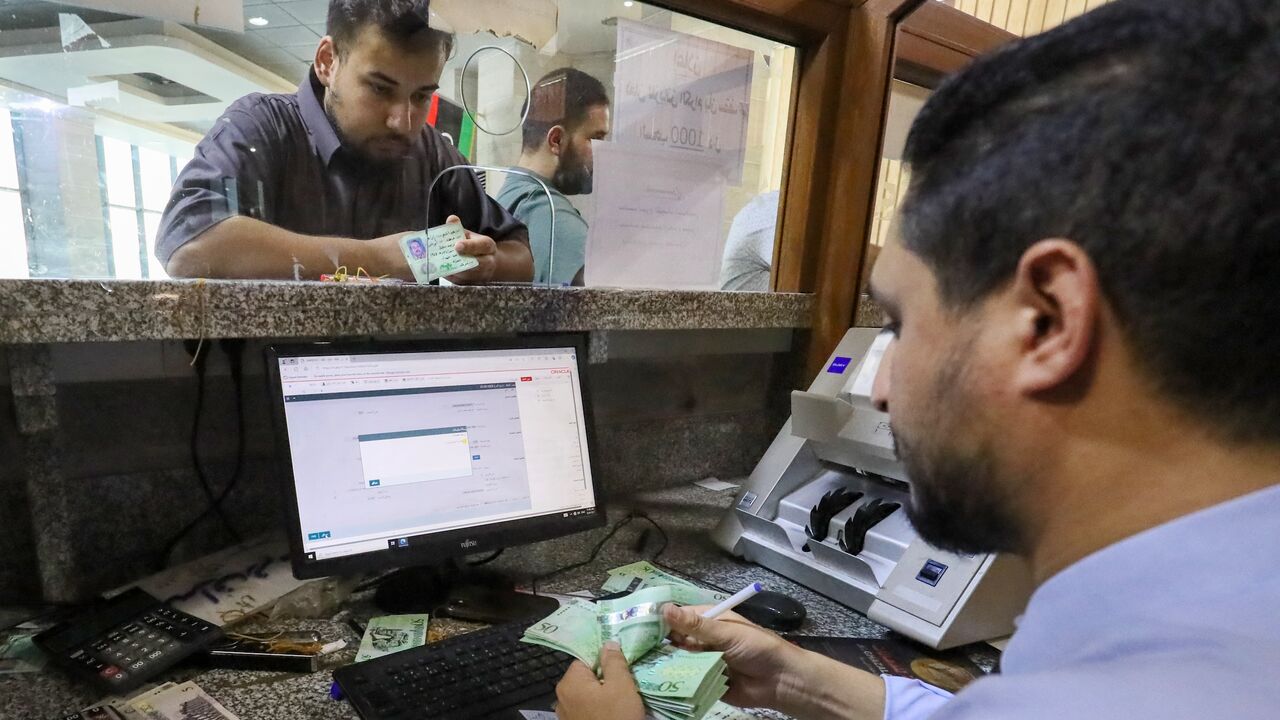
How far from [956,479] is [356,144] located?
911mm

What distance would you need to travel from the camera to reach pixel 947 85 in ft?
1.50

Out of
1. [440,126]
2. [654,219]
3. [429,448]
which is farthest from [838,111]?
[429,448]

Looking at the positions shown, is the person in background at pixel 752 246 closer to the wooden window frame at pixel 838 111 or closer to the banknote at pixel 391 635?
the wooden window frame at pixel 838 111

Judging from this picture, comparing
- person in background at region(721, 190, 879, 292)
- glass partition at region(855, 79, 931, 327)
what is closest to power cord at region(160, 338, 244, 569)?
person in background at region(721, 190, 879, 292)

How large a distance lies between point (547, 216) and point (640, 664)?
2.48 ft

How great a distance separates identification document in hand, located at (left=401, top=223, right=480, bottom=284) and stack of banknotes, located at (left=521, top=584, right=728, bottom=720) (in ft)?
1.49

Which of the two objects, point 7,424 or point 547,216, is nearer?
point 7,424

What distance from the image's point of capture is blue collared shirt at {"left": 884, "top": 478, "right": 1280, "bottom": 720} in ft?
1.02

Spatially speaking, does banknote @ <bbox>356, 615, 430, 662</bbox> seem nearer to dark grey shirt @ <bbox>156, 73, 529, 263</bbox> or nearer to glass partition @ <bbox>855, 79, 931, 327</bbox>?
dark grey shirt @ <bbox>156, 73, 529, 263</bbox>

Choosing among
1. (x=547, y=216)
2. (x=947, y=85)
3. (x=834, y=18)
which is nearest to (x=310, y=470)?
(x=547, y=216)

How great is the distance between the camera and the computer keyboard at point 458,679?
65 centimetres

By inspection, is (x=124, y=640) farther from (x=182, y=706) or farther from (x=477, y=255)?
(x=477, y=255)

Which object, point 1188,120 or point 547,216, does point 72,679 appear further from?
point 1188,120

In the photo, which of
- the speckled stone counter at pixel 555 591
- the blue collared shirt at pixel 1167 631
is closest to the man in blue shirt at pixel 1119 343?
the blue collared shirt at pixel 1167 631
